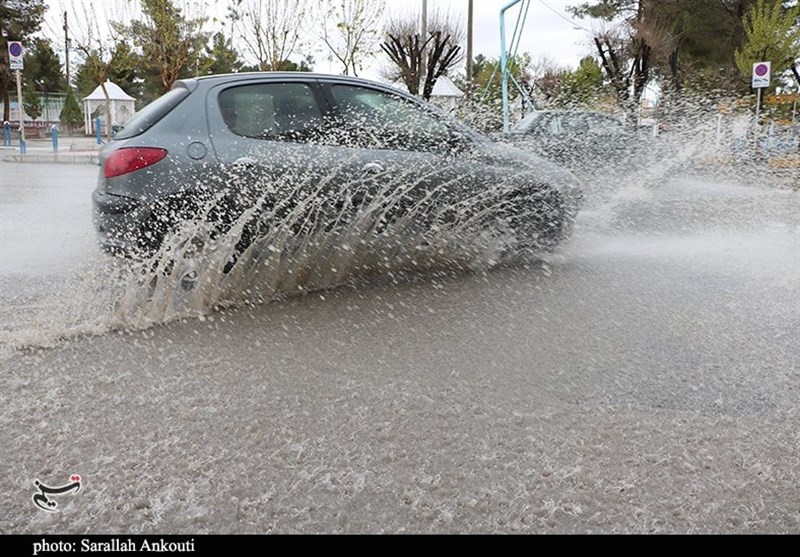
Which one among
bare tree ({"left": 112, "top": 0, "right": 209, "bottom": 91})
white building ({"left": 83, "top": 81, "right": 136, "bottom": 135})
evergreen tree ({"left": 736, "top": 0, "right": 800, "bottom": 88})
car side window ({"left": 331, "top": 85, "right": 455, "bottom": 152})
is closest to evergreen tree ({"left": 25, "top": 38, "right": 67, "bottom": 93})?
white building ({"left": 83, "top": 81, "right": 136, "bottom": 135})

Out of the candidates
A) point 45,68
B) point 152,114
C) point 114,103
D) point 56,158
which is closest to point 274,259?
point 152,114

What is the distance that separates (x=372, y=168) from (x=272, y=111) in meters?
0.78

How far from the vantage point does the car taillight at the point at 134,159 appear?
455 cm

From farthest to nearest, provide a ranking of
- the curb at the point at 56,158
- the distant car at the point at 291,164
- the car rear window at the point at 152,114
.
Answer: the curb at the point at 56,158, the car rear window at the point at 152,114, the distant car at the point at 291,164

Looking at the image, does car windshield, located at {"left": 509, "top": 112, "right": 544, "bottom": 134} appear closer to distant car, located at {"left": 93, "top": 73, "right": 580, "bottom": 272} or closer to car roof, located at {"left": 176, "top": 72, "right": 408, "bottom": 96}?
distant car, located at {"left": 93, "top": 73, "right": 580, "bottom": 272}

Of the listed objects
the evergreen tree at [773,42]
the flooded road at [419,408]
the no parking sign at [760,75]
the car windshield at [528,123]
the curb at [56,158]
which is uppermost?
the evergreen tree at [773,42]

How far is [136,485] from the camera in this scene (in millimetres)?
2463

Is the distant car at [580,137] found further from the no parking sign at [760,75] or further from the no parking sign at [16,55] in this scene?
the no parking sign at [16,55]

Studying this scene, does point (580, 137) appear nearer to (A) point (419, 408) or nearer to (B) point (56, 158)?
(A) point (419, 408)

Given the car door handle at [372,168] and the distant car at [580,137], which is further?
the distant car at [580,137]

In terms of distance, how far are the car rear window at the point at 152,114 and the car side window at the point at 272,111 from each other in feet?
0.95

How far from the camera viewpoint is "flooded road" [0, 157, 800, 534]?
2.34 meters

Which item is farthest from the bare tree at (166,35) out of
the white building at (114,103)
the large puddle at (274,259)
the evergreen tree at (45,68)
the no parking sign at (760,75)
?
the evergreen tree at (45,68)
